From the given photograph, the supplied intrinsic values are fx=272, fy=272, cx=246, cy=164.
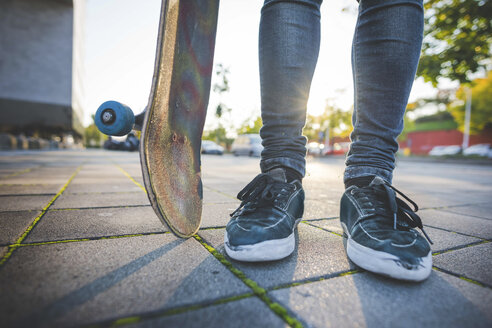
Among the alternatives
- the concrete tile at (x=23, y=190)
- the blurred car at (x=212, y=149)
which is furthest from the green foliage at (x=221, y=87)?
the concrete tile at (x=23, y=190)

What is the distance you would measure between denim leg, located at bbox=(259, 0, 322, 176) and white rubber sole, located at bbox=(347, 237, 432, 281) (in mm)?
507

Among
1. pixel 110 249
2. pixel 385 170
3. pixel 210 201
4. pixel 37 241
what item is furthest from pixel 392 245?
pixel 210 201

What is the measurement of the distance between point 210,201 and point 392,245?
124cm

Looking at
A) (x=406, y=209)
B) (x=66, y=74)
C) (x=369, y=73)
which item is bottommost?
(x=406, y=209)

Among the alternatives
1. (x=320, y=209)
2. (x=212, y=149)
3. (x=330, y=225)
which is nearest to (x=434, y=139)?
(x=212, y=149)

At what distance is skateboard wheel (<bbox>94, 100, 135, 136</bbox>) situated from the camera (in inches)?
30.4

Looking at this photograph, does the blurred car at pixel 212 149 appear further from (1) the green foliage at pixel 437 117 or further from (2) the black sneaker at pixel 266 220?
(1) the green foliage at pixel 437 117

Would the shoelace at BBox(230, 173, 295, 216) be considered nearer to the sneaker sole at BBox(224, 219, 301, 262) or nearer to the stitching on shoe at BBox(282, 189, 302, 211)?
the stitching on shoe at BBox(282, 189, 302, 211)

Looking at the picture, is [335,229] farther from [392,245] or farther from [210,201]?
[210,201]

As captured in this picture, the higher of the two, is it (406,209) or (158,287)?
(406,209)

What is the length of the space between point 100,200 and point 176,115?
114cm

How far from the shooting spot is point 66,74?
20.7m

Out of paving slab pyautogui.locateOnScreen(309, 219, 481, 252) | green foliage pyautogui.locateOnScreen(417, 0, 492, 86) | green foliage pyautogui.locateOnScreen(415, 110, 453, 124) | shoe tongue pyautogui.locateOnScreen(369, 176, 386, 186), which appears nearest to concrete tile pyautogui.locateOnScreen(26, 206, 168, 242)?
paving slab pyautogui.locateOnScreen(309, 219, 481, 252)

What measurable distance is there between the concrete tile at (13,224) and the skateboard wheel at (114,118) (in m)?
0.52
